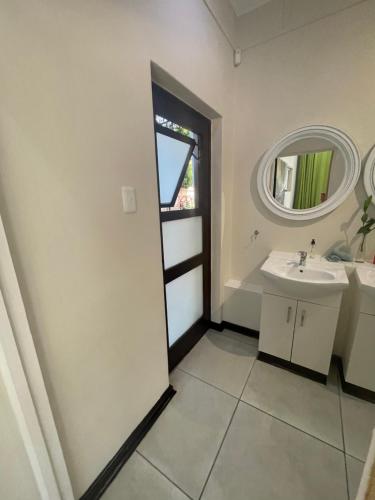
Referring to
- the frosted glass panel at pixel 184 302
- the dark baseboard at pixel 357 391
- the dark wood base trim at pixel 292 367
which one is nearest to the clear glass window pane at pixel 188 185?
the frosted glass panel at pixel 184 302

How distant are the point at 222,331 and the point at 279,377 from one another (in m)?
0.64

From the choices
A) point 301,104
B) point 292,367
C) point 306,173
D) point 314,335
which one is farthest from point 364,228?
point 292,367

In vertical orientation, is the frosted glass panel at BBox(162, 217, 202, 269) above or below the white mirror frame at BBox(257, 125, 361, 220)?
below

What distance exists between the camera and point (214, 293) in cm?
197

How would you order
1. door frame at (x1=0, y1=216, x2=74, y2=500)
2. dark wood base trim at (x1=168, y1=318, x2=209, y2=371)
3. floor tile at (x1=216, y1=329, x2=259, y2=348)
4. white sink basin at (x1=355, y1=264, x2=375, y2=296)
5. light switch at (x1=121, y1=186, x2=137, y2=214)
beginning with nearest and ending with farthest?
door frame at (x1=0, y1=216, x2=74, y2=500) < light switch at (x1=121, y1=186, x2=137, y2=214) < white sink basin at (x1=355, y1=264, x2=375, y2=296) < dark wood base trim at (x1=168, y1=318, x2=209, y2=371) < floor tile at (x1=216, y1=329, x2=259, y2=348)

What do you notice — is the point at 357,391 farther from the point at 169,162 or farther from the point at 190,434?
the point at 169,162

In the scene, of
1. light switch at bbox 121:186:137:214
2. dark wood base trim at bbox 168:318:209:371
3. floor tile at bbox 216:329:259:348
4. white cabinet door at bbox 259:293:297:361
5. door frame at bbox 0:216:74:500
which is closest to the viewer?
door frame at bbox 0:216:74:500

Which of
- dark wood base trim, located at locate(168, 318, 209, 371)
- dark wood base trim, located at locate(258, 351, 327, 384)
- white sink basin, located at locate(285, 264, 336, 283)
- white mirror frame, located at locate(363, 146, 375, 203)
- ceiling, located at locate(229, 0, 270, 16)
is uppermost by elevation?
ceiling, located at locate(229, 0, 270, 16)

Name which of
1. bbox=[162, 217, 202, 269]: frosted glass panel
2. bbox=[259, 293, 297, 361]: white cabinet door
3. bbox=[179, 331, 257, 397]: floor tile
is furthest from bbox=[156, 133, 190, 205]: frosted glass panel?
bbox=[179, 331, 257, 397]: floor tile

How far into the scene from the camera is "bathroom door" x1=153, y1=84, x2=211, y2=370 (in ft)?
4.14

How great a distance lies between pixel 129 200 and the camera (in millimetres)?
897

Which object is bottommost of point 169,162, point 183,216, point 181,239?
point 181,239

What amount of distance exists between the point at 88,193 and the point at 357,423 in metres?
1.91

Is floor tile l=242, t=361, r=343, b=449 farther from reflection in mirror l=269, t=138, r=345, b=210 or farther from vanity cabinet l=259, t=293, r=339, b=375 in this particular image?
reflection in mirror l=269, t=138, r=345, b=210
